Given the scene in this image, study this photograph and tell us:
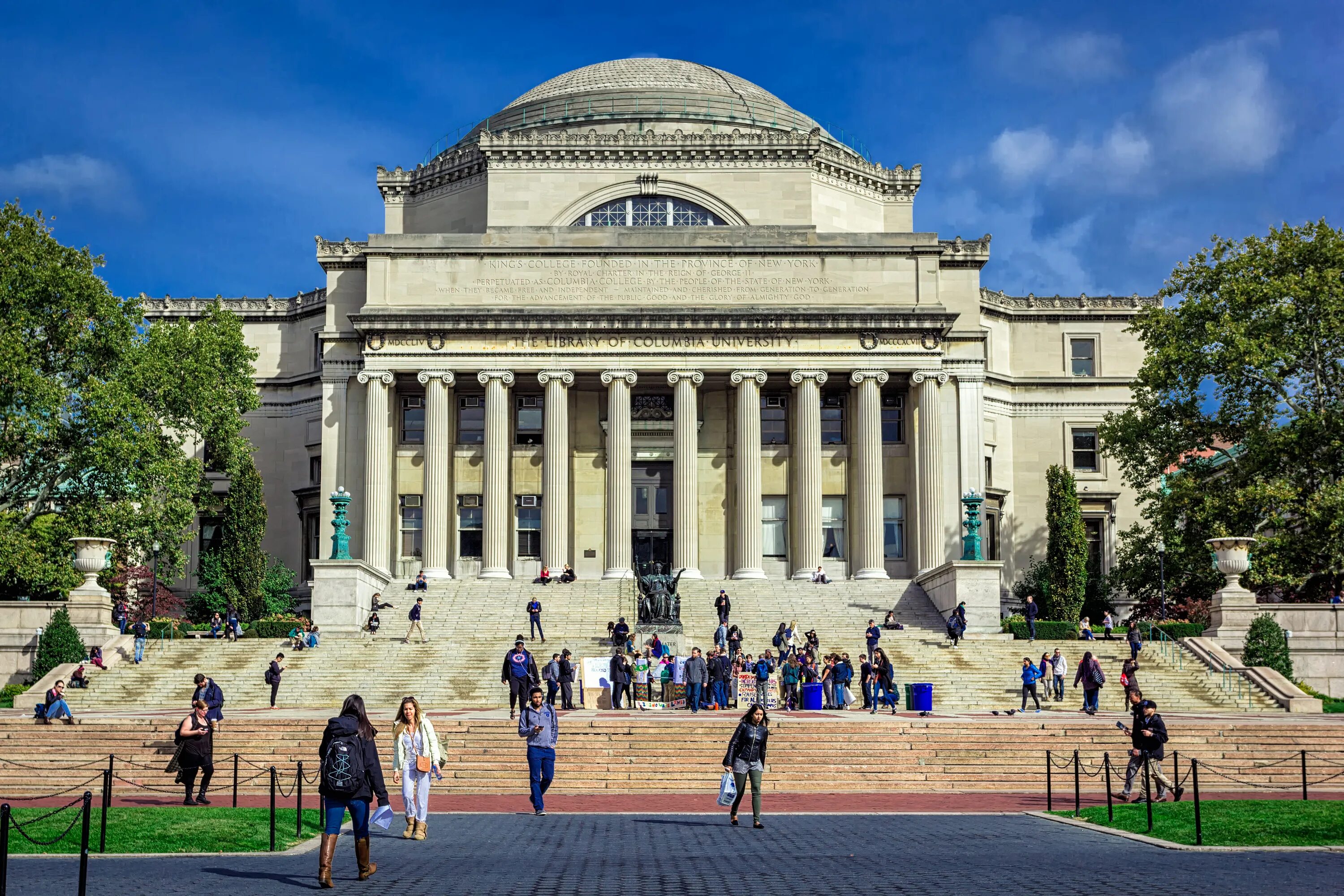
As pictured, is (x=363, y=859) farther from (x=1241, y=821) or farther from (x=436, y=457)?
(x=436, y=457)

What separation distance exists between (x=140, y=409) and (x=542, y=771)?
3094cm

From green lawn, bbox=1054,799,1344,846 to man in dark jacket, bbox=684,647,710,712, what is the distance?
13.8m

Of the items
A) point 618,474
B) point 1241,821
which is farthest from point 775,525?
point 1241,821

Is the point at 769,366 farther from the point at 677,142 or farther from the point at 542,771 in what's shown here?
the point at 542,771

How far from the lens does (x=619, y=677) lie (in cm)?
3722

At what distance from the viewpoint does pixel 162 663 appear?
43.4 metres

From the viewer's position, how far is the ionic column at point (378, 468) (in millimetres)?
60094

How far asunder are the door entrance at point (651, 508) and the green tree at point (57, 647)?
2580 cm

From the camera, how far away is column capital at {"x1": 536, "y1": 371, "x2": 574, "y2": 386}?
60281mm

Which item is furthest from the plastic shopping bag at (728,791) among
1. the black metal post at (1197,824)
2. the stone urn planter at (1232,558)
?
the stone urn planter at (1232,558)

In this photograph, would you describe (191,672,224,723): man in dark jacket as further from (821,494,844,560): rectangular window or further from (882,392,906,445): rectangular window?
(882,392,906,445): rectangular window

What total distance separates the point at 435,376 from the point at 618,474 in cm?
831

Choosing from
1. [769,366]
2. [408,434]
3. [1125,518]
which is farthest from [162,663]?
[1125,518]

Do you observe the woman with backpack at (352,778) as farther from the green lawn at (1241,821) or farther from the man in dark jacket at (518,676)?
the man in dark jacket at (518,676)
